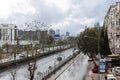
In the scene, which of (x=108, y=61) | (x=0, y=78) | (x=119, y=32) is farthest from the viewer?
(x=119, y=32)

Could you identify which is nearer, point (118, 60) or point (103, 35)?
point (118, 60)


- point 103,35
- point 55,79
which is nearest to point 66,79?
point 55,79

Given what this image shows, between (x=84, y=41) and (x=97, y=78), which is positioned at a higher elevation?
(x=84, y=41)

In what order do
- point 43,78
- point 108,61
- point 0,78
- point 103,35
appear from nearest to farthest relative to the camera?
1. point 43,78
2. point 0,78
3. point 108,61
4. point 103,35

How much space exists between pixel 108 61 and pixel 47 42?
11868 cm

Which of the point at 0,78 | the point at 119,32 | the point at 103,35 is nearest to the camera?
the point at 0,78

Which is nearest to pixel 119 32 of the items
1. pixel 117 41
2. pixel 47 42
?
pixel 117 41

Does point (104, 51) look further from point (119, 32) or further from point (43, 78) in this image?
point (43, 78)

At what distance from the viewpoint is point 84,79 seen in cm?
4956

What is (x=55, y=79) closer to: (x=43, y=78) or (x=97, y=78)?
(x=43, y=78)

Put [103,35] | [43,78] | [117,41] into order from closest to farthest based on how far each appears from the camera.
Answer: [43,78]
[117,41]
[103,35]

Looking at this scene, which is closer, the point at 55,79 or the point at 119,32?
the point at 55,79

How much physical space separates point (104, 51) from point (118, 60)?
17227mm

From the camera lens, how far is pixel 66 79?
51344mm
